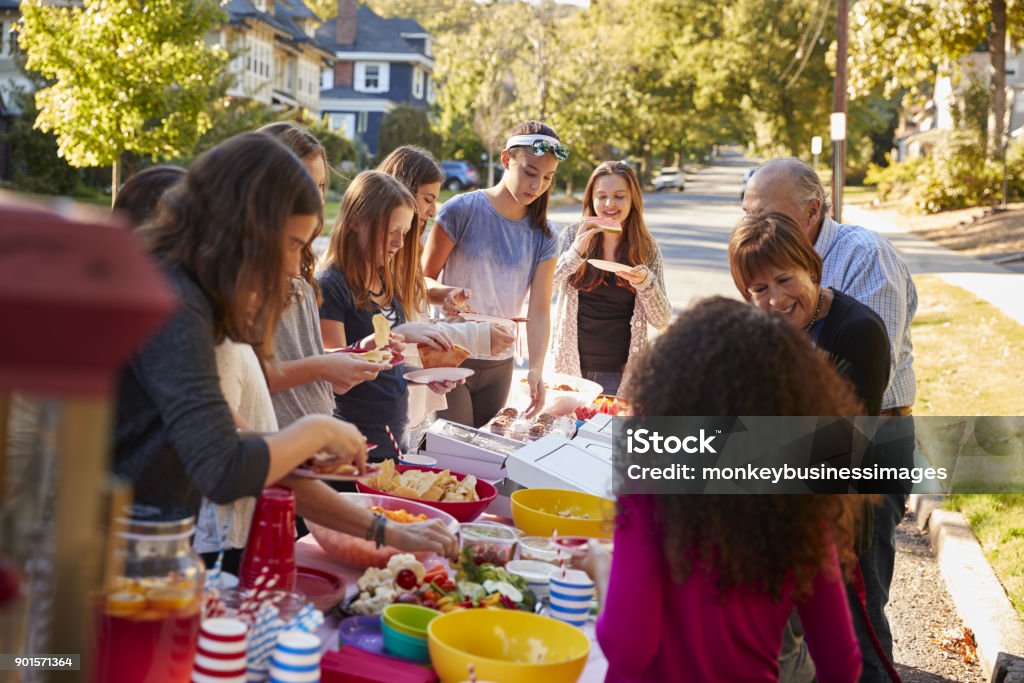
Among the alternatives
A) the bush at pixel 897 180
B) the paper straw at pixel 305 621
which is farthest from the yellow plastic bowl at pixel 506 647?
the bush at pixel 897 180

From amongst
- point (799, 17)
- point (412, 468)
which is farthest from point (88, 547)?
point (799, 17)

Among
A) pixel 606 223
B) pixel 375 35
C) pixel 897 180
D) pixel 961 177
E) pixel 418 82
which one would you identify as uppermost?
pixel 375 35

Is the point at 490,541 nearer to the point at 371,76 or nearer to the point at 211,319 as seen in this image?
the point at 211,319

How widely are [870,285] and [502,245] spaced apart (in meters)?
1.97

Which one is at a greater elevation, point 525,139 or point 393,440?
point 525,139

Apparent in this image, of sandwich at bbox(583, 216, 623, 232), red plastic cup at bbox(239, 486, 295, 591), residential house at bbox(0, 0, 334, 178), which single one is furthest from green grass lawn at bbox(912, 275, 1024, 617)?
residential house at bbox(0, 0, 334, 178)

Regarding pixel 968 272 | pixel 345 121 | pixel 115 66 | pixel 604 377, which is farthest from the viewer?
pixel 345 121

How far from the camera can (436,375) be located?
378 centimetres

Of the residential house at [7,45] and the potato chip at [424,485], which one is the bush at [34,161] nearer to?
the residential house at [7,45]

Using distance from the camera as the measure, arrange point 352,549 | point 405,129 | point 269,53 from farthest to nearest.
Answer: point 269,53
point 405,129
point 352,549

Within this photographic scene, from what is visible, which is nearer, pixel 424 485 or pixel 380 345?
pixel 424 485

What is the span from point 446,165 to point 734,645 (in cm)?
4446

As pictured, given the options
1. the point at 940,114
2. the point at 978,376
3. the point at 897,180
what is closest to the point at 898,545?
the point at 978,376

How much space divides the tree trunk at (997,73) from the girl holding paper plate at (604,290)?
28.0 meters
